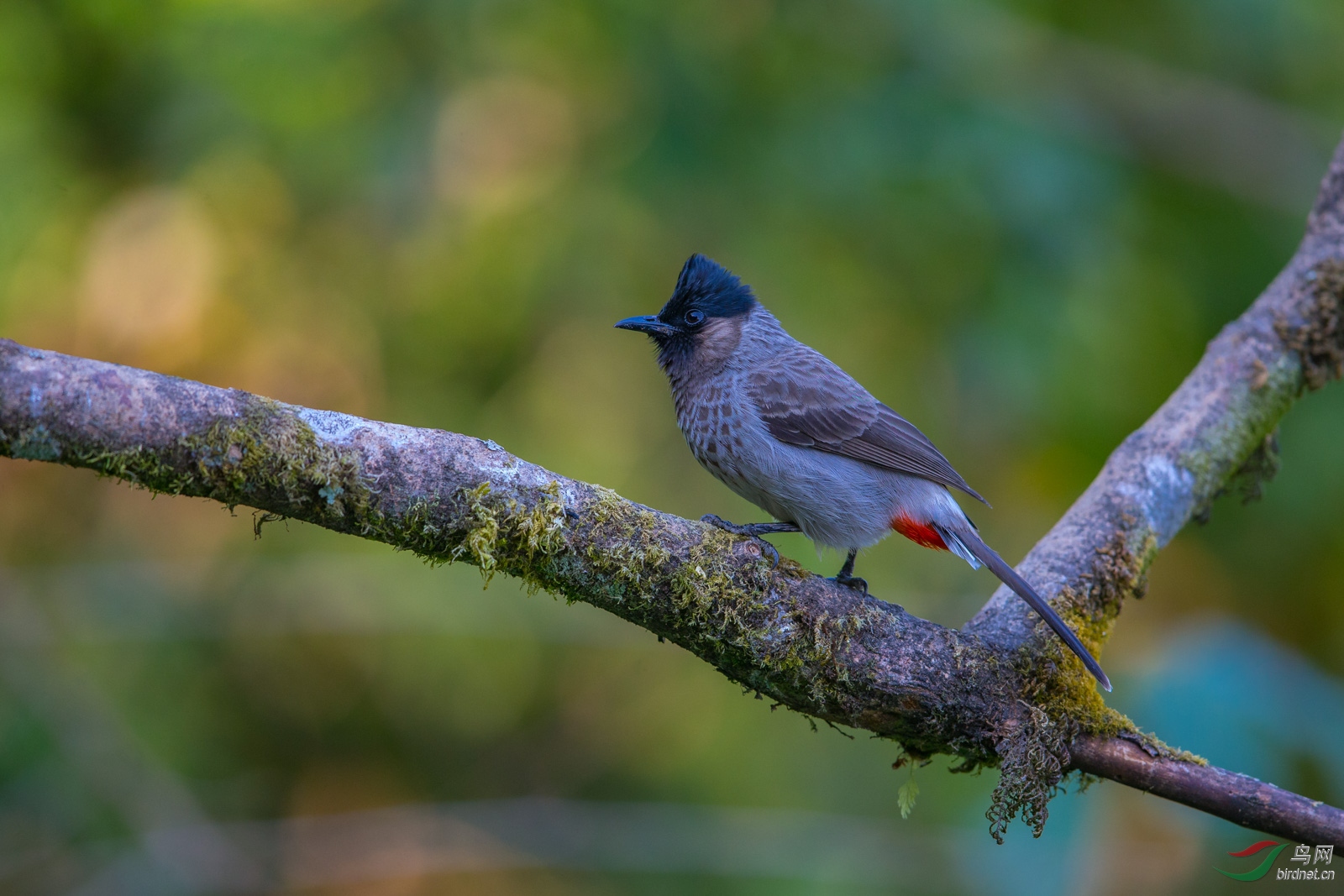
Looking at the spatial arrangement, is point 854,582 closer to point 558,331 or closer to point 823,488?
point 823,488

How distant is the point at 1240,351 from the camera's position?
3996 millimetres

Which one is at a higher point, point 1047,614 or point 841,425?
point 841,425

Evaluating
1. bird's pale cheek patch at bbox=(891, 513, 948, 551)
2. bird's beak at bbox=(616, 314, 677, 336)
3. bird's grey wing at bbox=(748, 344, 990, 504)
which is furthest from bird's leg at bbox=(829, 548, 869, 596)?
bird's beak at bbox=(616, 314, 677, 336)

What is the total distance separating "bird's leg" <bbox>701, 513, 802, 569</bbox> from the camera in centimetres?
265

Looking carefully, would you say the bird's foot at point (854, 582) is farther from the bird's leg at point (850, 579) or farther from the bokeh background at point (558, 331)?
the bokeh background at point (558, 331)

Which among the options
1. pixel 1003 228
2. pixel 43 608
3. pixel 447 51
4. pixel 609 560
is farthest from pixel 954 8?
pixel 43 608

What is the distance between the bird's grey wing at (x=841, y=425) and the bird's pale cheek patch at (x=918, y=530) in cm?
17

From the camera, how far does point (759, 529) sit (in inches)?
136

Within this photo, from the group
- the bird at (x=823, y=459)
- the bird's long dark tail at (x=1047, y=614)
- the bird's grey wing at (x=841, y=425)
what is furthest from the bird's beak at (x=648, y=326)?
the bird's long dark tail at (x=1047, y=614)

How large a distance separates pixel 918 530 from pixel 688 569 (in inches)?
55.9

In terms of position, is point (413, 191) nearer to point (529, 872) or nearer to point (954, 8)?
point (954, 8)

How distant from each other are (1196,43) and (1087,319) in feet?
6.91

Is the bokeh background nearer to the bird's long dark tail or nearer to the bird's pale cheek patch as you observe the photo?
the bird's pale cheek patch

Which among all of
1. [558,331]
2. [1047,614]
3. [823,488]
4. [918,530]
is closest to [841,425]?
[823,488]
